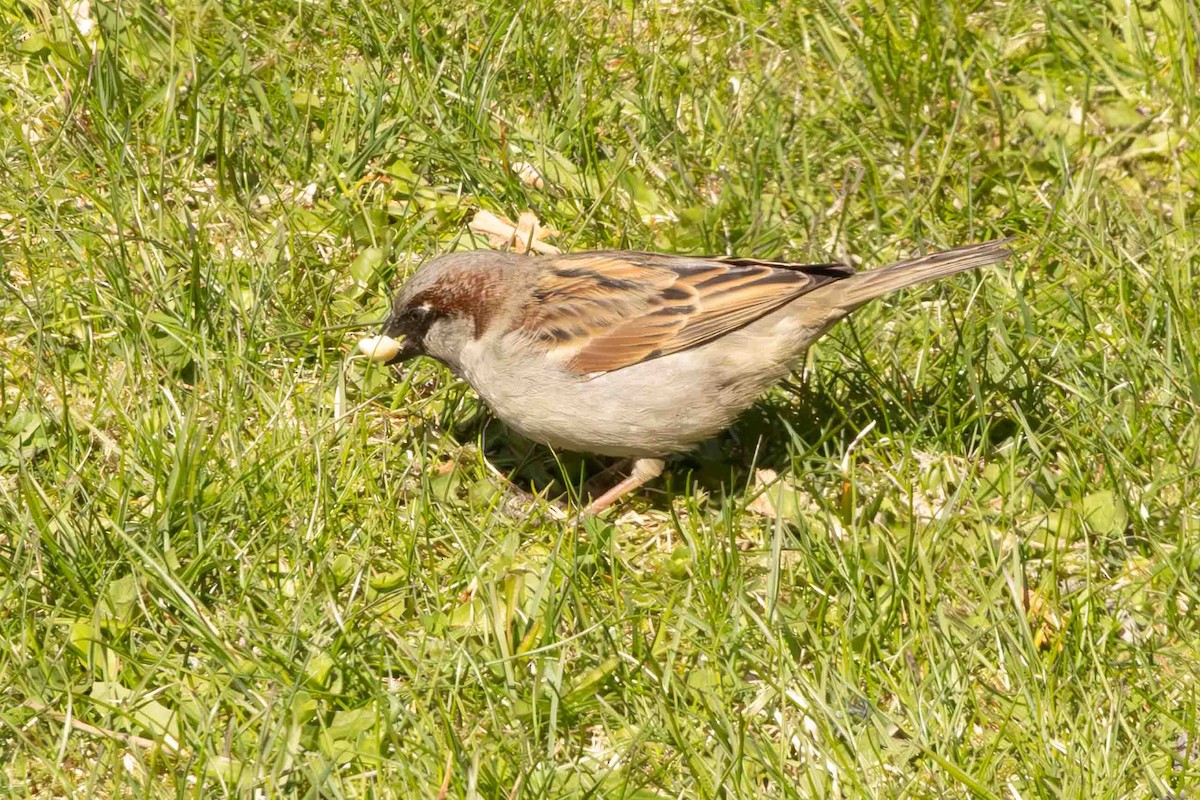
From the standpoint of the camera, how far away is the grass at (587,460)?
4.30 metres

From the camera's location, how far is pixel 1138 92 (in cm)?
718

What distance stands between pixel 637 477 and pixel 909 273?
1.28 metres

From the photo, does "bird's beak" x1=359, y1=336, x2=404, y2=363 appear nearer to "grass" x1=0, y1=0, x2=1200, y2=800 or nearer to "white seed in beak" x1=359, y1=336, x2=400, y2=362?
"white seed in beak" x1=359, y1=336, x2=400, y2=362

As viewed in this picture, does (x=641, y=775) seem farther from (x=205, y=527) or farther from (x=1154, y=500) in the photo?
(x=1154, y=500)

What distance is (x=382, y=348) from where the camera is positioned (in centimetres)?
564

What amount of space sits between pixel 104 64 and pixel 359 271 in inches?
57.1

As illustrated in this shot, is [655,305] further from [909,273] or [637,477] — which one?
[909,273]

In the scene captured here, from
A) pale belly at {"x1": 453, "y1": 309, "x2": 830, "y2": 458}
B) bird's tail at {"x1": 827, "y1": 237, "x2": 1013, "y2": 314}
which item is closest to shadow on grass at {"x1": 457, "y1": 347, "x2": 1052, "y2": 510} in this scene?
pale belly at {"x1": 453, "y1": 309, "x2": 830, "y2": 458}

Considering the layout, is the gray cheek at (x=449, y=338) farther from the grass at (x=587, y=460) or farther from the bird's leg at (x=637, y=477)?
the bird's leg at (x=637, y=477)

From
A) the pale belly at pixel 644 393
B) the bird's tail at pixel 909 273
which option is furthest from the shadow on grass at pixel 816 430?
the bird's tail at pixel 909 273

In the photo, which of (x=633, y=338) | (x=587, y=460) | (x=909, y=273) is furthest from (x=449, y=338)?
(x=909, y=273)

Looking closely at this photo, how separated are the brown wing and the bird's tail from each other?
87 millimetres

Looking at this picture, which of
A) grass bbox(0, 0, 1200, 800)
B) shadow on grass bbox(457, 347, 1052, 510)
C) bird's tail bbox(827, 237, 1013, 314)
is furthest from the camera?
shadow on grass bbox(457, 347, 1052, 510)

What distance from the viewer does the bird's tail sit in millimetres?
5410
